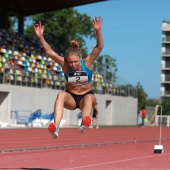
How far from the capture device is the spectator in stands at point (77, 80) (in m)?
8.48

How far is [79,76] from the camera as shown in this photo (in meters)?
8.52

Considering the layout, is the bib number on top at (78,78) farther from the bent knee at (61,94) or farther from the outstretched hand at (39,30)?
the outstretched hand at (39,30)

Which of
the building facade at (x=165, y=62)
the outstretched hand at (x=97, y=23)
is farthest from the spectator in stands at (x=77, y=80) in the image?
the building facade at (x=165, y=62)

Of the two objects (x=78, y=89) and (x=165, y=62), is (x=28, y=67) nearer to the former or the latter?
(x=78, y=89)

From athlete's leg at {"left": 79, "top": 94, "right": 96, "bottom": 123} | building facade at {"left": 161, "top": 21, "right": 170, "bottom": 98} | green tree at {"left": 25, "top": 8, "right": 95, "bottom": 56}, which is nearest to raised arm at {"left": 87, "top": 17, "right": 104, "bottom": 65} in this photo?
athlete's leg at {"left": 79, "top": 94, "right": 96, "bottom": 123}

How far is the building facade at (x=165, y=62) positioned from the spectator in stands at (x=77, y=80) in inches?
3924

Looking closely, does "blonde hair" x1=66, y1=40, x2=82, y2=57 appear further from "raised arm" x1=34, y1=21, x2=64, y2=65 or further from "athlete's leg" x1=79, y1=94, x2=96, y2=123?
"athlete's leg" x1=79, y1=94, x2=96, y2=123

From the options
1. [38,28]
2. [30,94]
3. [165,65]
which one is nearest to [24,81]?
[30,94]

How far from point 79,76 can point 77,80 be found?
0.24ft

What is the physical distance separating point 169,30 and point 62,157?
101 m

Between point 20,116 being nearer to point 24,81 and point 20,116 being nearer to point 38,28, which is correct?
point 24,81

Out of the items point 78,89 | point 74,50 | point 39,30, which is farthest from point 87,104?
point 39,30

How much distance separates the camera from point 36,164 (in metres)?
10.3

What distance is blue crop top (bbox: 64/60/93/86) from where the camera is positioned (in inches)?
336
